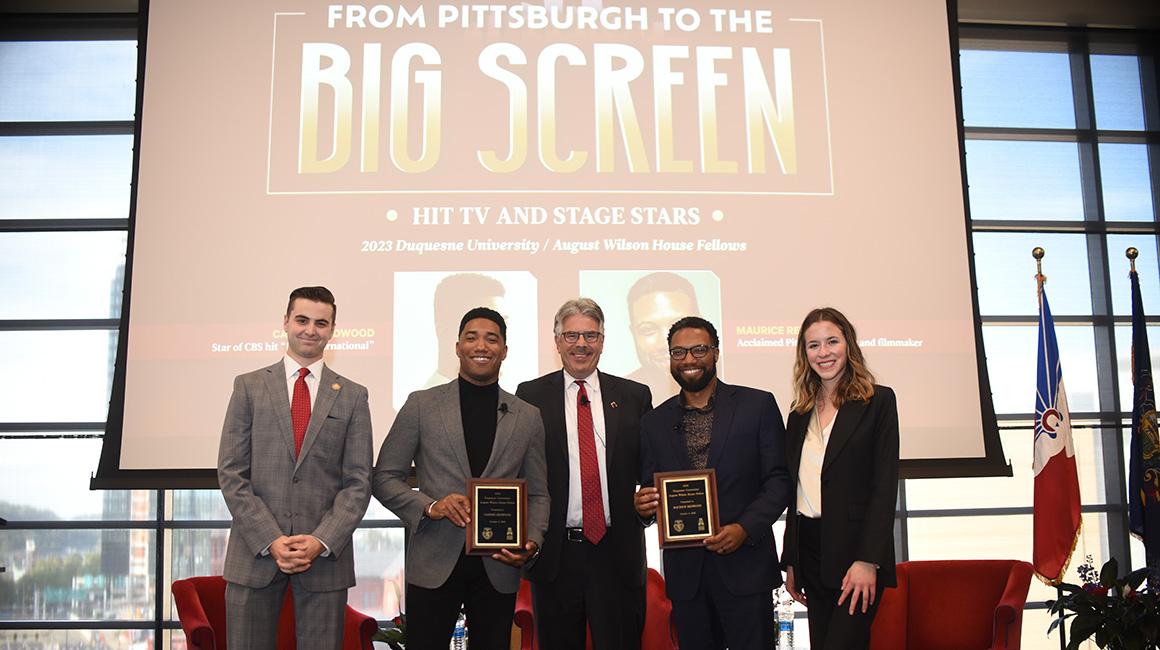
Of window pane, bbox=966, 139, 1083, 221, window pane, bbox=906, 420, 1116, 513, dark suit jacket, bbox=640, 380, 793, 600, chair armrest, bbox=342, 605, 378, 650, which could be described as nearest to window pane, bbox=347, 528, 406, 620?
chair armrest, bbox=342, 605, 378, 650

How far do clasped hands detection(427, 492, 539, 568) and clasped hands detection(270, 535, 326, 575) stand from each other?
42cm

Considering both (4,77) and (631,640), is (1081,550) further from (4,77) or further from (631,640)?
(4,77)

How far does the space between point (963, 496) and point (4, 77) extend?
25.8 feet

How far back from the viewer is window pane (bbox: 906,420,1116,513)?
257 inches

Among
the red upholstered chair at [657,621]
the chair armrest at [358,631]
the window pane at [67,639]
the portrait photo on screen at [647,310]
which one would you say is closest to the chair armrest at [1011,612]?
the red upholstered chair at [657,621]

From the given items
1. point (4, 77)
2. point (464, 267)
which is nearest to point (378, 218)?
point (464, 267)

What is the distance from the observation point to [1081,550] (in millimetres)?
6648

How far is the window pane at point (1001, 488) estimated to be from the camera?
6.52 metres

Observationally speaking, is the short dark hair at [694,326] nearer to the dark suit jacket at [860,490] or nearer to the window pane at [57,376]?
the dark suit jacket at [860,490]

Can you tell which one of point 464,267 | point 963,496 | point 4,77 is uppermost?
point 4,77

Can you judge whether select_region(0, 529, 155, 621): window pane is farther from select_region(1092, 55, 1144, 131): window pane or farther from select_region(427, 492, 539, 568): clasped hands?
select_region(1092, 55, 1144, 131): window pane

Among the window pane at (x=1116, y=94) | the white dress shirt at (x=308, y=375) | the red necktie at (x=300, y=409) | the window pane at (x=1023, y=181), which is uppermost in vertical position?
the window pane at (x=1116, y=94)

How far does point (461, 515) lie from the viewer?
3.14 metres

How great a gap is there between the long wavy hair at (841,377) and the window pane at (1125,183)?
16.2 feet
